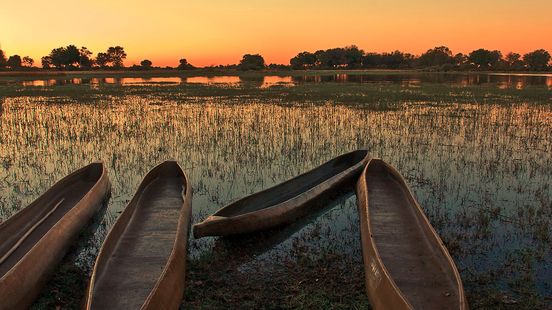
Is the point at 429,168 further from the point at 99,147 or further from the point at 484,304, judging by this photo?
the point at 99,147

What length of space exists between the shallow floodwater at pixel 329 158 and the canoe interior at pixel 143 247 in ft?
1.80

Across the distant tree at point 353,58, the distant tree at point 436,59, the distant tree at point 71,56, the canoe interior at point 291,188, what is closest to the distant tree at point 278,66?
the distant tree at point 353,58

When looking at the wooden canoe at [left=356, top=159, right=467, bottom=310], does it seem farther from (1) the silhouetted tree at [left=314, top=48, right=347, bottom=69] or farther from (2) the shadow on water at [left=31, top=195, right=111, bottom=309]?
(1) the silhouetted tree at [left=314, top=48, right=347, bottom=69]

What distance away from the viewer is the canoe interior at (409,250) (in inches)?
177

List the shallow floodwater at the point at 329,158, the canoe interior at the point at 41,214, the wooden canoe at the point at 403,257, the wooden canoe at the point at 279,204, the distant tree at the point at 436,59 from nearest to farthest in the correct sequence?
the wooden canoe at the point at 403,257
the canoe interior at the point at 41,214
the wooden canoe at the point at 279,204
the shallow floodwater at the point at 329,158
the distant tree at the point at 436,59

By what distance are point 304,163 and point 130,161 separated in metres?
4.85

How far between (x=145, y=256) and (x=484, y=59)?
422 feet

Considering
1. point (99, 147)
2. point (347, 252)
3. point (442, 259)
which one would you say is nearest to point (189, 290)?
point (347, 252)

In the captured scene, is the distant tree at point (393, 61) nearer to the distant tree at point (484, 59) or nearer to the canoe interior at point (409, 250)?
the distant tree at point (484, 59)

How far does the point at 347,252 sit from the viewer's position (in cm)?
623

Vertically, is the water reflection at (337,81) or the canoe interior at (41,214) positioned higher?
the water reflection at (337,81)

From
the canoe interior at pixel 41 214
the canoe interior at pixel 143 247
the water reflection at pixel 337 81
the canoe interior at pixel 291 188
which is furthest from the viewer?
the water reflection at pixel 337 81

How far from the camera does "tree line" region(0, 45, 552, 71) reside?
352 feet

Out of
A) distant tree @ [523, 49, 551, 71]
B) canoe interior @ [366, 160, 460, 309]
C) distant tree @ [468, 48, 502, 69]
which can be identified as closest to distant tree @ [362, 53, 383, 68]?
distant tree @ [468, 48, 502, 69]
